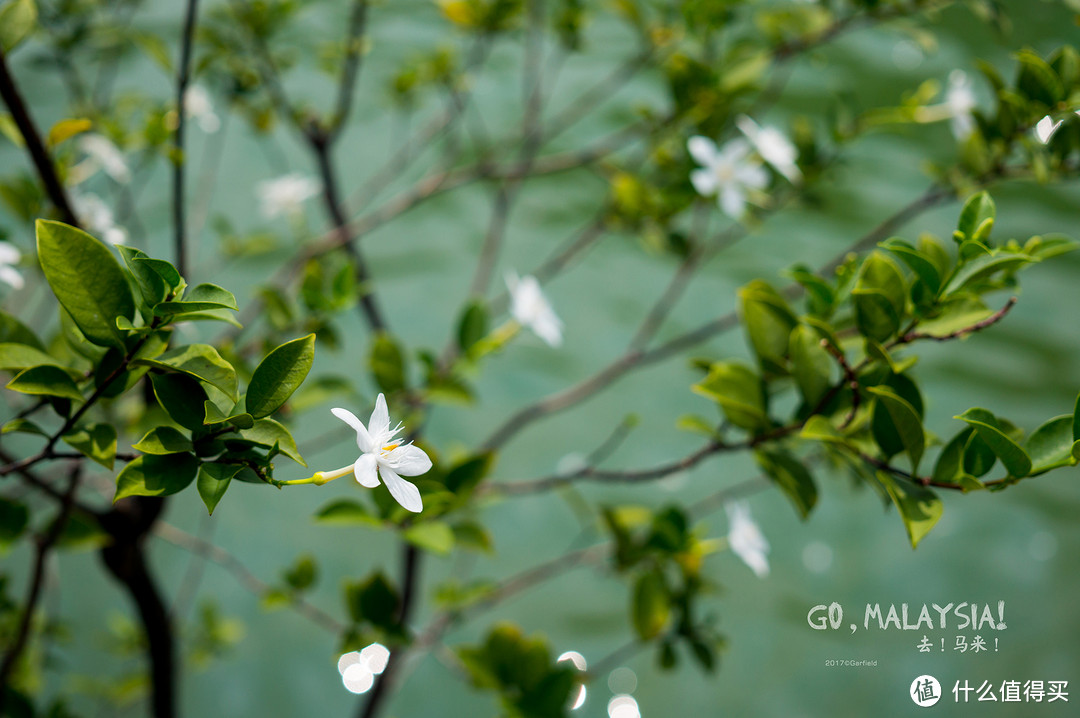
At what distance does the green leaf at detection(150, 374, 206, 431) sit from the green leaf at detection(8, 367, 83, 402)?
0.06 metres

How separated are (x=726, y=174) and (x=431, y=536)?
46 centimetres

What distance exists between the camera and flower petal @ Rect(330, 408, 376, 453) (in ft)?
1.01

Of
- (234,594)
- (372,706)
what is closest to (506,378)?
(234,594)

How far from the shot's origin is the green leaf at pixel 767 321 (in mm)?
494

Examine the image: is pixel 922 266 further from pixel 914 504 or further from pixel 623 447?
pixel 623 447

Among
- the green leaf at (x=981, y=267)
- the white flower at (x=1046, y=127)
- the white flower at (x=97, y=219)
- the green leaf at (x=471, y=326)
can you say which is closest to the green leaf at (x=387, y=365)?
the green leaf at (x=471, y=326)

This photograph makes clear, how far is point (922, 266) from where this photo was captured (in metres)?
0.42

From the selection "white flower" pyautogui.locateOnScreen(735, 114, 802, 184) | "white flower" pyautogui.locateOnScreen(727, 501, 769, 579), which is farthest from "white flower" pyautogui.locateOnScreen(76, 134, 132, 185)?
"white flower" pyautogui.locateOnScreen(727, 501, 769, 579)

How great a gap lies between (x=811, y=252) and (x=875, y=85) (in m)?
0.40

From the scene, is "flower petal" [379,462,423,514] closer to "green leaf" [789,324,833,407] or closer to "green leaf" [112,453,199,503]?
"green leaf" [112,453,199,503]

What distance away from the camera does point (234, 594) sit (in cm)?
137

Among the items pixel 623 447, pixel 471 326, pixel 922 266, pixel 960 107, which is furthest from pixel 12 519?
pixel 623 447

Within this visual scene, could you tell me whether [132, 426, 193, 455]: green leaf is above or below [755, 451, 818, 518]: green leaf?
above

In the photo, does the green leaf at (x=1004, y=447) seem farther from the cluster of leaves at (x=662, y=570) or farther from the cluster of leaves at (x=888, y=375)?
the cluster of leaves at (x=662, y=570)
